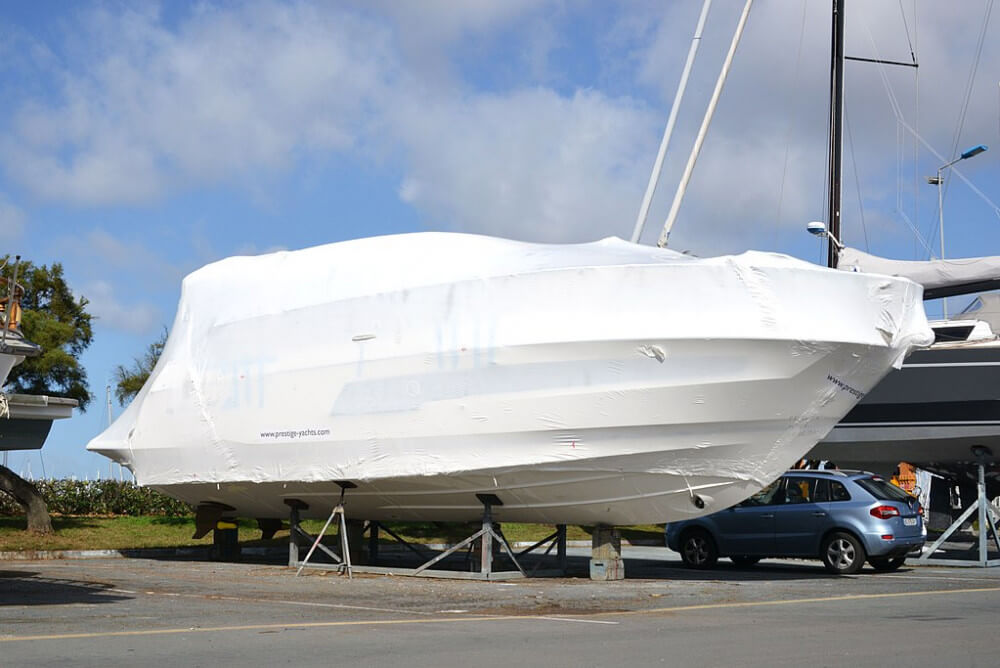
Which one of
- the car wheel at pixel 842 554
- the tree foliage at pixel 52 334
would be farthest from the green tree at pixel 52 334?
the car wheel at pixel 842 554

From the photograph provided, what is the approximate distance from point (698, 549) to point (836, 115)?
13.6 meters

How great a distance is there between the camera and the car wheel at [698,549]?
1855 centimetres

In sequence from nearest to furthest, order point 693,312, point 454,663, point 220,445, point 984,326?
point 454,663, point 693,312, point 220,445, point 984,326

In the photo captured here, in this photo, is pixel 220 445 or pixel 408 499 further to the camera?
pixel 220 445

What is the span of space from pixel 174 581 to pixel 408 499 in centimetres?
A: 330

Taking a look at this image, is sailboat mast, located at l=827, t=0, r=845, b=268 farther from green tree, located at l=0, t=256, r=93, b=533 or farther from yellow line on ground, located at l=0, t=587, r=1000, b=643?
green tree, located at l=0, t=256, r=93, b=533

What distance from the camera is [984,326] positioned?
22.2 meters

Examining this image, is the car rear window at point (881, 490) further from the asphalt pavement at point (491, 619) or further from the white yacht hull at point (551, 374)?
the white yacht hull at point (551, 374)

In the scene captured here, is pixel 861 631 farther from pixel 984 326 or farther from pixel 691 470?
pixel 984 326

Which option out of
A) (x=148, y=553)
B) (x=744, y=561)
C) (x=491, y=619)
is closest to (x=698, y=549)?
(x=744, y=561)

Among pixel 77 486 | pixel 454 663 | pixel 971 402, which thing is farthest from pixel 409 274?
pixel 77 486

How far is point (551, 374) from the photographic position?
46.4 feet

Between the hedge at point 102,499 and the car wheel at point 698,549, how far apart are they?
14107 mm

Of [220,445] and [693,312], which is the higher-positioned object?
[693,312]
